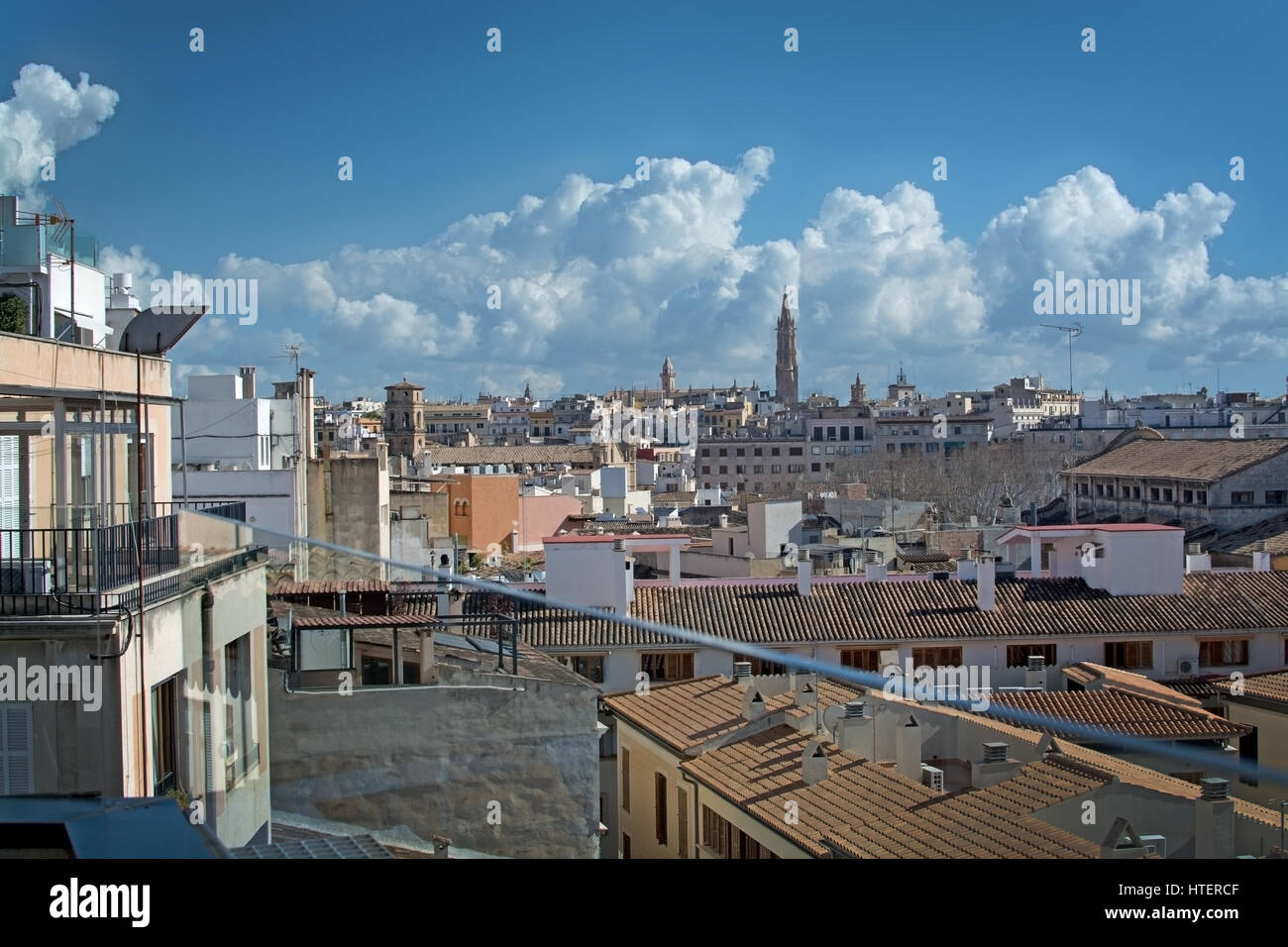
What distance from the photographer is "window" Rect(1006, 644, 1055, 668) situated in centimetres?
→ 1162

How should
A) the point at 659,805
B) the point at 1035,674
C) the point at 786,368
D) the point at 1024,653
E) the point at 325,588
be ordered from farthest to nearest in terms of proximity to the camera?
1. the point at 786,368
2. the point at 1024,653
3. the point at 1035,674
4. the point at 325,588
5. the point at 659,805

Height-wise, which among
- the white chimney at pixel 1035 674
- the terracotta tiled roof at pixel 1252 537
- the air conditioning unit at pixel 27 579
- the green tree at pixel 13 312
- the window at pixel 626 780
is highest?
the green tree at pixel 13 312

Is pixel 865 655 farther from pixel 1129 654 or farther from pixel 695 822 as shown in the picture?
pixel 695 822

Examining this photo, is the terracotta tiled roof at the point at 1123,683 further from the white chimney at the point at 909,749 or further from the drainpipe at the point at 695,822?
the drainpipe at the point at 695,822

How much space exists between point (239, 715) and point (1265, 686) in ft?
25.8

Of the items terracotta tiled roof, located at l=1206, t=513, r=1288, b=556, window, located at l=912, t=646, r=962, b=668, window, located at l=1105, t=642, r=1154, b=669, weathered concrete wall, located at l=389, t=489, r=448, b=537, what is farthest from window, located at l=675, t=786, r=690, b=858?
terracotta tiled roof, located at l=1206, t=513, r=1288, b=556

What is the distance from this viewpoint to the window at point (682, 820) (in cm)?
690

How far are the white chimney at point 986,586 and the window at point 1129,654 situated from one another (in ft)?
3.47

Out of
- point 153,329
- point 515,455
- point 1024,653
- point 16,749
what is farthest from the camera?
point 515,455

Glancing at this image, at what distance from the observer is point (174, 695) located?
3.83m

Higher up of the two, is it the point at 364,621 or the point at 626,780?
the point at 364,621

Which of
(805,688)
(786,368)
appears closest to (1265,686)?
(805,688)

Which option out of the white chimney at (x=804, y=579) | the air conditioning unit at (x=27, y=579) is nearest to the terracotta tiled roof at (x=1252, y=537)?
the white chimney at (x=804, y=579)

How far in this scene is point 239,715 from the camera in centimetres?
455
